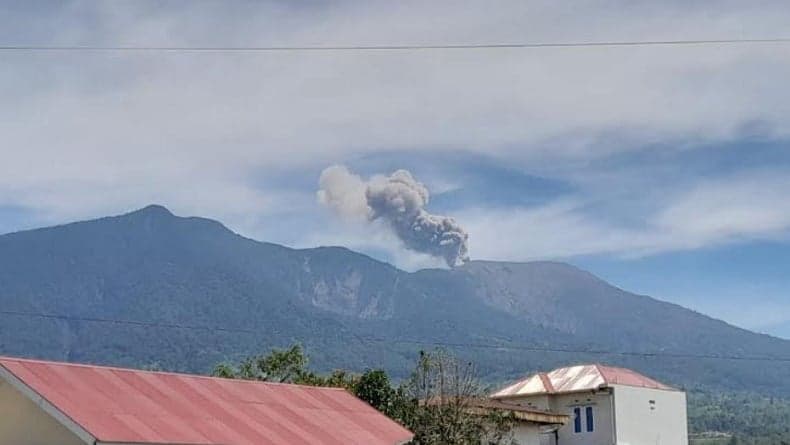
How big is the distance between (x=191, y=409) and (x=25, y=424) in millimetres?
3145

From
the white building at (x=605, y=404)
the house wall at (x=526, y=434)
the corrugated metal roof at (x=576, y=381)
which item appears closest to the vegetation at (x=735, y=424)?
the white building at (x=605, y=404)

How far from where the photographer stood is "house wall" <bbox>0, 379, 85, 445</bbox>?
20.2 metres

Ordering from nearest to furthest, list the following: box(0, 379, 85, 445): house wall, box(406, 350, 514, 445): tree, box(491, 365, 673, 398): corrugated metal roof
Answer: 1. box(0, 379, 85, 445): house wall
2. box(406, 350, 514, 445): tree
3. box(491, 365, 673, 398): corrugated metal roof

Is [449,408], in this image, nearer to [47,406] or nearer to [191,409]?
[191,409]

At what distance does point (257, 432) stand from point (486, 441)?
17574mm

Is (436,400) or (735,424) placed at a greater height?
(735,424)

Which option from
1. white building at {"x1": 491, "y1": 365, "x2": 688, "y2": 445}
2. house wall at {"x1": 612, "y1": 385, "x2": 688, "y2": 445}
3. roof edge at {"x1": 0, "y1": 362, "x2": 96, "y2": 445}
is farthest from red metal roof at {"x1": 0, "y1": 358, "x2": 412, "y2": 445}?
house wall at {"x1": 612, "y1": 385, "x2": 688, "y2": 445}

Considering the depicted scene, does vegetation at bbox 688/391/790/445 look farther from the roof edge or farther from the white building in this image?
the roof edge

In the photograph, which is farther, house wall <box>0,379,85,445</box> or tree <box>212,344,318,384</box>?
tree <box>212,344,318,384</box>

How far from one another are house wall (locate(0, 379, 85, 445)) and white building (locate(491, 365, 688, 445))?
117ft

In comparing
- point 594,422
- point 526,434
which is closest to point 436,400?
point 526,434

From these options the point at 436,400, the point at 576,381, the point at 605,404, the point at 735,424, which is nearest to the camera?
the point at 436,400

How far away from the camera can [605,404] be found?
186 feet

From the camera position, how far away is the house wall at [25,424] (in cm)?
2022
